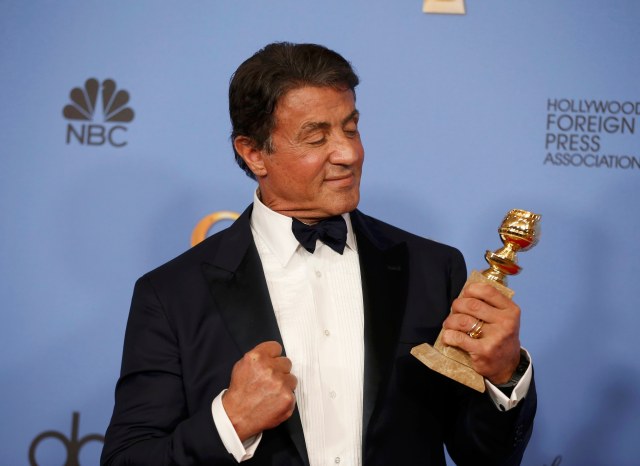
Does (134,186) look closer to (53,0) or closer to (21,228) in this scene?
(21,228)

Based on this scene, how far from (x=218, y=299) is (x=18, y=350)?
0.96m

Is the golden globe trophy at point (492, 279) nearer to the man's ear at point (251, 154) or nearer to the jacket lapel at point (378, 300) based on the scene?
the jacket lapel at point (378, 300)

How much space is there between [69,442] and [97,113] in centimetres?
89

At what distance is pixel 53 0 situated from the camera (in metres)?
2.31

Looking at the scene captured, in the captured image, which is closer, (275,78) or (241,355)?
(241,355)

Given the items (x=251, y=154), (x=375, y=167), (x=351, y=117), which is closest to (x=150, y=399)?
Answer: (x=251, y=154)

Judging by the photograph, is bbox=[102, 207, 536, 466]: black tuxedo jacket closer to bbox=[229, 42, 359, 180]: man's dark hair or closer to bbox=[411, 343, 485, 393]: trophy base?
bbox=[411, 343, 485, 393]: trophy base

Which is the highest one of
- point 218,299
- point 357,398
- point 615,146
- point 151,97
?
point 151,97

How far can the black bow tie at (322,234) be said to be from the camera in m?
1.63

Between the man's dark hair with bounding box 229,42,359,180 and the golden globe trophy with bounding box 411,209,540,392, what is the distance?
47cm

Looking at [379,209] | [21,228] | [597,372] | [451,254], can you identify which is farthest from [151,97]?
[597,372]

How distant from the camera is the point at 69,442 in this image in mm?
2287

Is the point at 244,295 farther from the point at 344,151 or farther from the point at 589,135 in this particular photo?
the point at 589,135

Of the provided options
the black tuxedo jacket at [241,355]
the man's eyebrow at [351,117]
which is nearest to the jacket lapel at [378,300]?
the black tuxedo jacket at [241,355]
